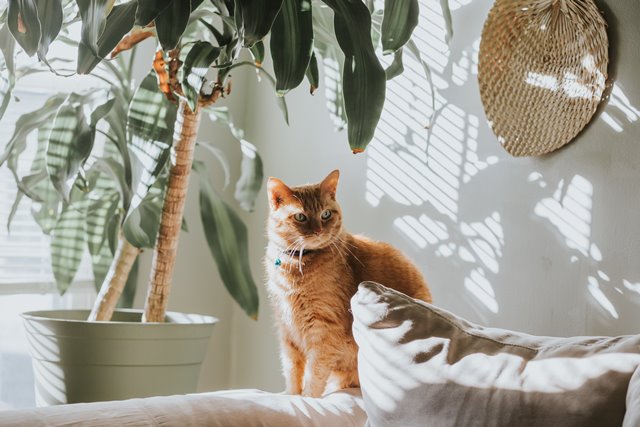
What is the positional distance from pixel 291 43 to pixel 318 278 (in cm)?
50

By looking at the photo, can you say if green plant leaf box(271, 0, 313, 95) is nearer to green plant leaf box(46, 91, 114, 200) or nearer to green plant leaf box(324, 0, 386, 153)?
green plant leaf box(324, 0, 386, 153)

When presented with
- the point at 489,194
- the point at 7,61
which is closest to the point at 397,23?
the point at 489,194

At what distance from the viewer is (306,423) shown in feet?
4.04

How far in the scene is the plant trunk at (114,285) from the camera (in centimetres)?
173

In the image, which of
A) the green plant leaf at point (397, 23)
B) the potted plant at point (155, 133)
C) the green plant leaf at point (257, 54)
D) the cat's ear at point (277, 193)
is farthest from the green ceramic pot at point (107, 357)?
the green plant leaf at point (397, 23)

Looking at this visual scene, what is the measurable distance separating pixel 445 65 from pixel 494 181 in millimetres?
355

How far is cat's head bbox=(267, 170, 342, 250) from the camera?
4.96ft

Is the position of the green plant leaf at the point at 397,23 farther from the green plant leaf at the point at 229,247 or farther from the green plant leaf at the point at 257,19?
the green plant leaf at the point at 229,247

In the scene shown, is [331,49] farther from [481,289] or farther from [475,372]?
[475,372]

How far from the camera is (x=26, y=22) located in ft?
4.28

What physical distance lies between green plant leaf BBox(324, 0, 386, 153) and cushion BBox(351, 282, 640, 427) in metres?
0.30

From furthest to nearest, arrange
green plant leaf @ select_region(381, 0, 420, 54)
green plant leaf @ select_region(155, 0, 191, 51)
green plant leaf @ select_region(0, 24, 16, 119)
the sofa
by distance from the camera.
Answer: green plant leaf @ select_region(0, 24, 16, 119)
green plant leaf @ select_region(381, 0, 420, 54)
green plant leaf @ select_region(155, 0, 191, 51)
the sofa

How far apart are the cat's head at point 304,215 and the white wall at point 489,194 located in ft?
1.15

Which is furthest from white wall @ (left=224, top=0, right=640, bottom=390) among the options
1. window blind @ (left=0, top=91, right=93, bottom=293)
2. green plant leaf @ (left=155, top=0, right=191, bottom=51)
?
window blind @ (left=0, top=91, right=93, bottom=293)
